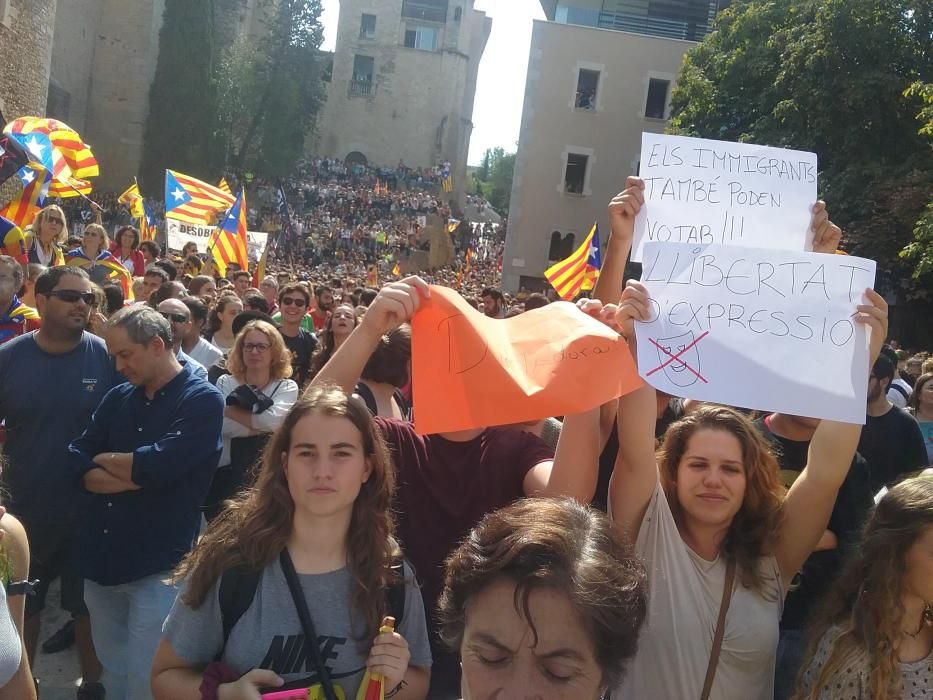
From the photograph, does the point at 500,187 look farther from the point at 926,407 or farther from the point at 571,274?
the point at 926,407

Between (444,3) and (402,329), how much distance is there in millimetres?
60160

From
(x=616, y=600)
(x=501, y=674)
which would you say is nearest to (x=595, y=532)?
(x=616, y=600)

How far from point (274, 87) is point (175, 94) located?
386 inches

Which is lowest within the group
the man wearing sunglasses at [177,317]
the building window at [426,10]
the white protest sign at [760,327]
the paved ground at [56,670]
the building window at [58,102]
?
the paved ground at [56,670]

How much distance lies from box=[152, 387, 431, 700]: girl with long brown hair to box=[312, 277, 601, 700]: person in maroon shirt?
249 mm

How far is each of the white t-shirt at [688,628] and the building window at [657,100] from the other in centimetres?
2999

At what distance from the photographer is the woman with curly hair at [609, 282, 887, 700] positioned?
7.43ft

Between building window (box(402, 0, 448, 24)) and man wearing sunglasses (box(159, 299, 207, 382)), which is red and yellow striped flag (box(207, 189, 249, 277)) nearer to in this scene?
man wearing sunglasses (box(159, 299, 207, 382))

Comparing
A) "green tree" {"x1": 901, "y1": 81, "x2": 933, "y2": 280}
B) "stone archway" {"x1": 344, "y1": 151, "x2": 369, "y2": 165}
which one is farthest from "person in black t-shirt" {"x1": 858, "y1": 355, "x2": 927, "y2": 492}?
"stone archway" {"x1": 344, "y1": 151, "x2": 369, "y2": 165}

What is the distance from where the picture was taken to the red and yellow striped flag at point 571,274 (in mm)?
12664

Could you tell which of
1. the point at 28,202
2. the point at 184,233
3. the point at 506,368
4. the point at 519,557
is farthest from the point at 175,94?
the point at 519,557

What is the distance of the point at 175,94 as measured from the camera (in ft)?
127

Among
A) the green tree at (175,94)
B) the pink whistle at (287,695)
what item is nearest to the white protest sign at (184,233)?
the pink whistle at (287,695)

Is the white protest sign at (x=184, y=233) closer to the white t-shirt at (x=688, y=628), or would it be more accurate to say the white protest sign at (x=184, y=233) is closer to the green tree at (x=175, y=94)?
the white t-shirt at (x=688, y=628)
